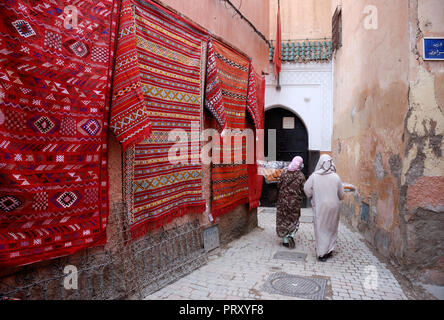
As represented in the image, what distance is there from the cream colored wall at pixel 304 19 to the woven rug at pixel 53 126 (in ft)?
27.7

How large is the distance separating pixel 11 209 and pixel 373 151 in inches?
197

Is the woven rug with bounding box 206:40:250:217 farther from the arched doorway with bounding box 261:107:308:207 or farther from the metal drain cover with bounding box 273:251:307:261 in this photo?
the arched doorway with bounding box 261:107:308:207

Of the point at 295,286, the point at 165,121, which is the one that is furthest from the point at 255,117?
the point at 295,286

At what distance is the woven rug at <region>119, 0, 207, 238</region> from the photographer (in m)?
3.15

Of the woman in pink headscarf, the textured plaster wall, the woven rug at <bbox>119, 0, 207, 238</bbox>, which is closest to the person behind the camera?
the woven rug at <bbox>119, 0, 207, 238</bbox>

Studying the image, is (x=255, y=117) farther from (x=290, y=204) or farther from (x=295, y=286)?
(x=295, y=286)

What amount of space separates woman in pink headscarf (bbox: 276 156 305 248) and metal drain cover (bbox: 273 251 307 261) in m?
0.32

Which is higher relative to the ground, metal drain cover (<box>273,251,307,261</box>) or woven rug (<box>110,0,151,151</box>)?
woven rug (<box>110,0,151,151</box>)

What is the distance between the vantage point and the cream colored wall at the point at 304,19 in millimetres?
10031

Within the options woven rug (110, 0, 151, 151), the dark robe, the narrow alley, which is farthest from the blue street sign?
woven rug (110, 0, 151, 151)

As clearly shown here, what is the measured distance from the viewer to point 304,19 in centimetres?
1016

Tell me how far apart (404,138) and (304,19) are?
736 cm

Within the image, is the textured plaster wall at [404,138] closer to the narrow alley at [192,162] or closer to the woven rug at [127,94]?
the narrow alley at [192,162]

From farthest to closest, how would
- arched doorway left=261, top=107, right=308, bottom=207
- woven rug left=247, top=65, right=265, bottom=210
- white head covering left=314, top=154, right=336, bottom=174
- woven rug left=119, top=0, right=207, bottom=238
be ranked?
arched doorway left=261, top=107, right=308, bottom=207 → woven rug left=247, top=65, right=265, bottom=210 → white head covering left=314, top=154, right=336, bottom=174 → woven rug left=119, top=0, right=207, bottom=238
